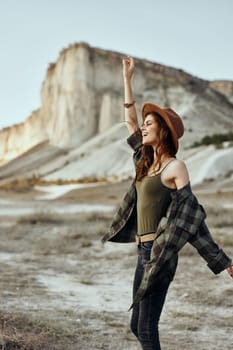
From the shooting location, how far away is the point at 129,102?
13.1 ft

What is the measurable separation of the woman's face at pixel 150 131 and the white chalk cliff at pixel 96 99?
5023 cm

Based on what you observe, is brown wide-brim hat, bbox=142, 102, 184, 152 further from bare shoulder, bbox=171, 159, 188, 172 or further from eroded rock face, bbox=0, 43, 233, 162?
eroded rock face, bbox=0, 43, 233, 162

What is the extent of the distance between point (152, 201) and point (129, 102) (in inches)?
38.3

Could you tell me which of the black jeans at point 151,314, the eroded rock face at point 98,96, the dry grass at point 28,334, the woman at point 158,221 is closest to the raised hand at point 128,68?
the woman at point 158,221

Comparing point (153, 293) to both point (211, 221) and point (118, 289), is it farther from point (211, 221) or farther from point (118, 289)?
point (211, 221)

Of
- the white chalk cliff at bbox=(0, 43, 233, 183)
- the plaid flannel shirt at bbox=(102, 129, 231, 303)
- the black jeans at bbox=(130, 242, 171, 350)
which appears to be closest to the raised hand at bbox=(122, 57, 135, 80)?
the plaid flannel shirt at bbox=(102, 129, 231, 303)

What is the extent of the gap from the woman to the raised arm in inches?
13.4

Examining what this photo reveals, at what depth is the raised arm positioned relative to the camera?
387 cm

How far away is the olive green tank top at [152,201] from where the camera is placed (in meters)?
3.26

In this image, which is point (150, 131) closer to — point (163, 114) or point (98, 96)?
point (163, 114)

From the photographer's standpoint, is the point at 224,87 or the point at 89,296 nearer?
the point at 89,296

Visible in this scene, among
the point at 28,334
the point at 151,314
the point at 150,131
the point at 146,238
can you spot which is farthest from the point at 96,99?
the point at 151,314

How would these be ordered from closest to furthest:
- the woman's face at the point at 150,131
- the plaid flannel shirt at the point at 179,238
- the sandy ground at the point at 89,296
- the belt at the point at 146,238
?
the plaid flannel shirt at the point at 179,238, the belt at the point at 146,238, the woman's face at the point at 150,131, the sandy ground at the point at 89,296

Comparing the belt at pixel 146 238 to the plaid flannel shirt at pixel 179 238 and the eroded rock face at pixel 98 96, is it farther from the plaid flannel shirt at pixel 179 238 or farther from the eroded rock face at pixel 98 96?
the eroded rock face at pixel 98 96
